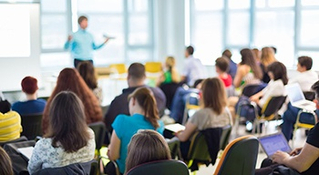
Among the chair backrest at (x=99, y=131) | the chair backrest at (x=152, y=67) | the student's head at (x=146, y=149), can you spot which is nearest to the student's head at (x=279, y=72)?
the chair backrest at (x=99, y=131)

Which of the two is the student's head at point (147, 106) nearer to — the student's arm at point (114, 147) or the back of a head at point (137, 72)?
the student's arm at point (114, 147)

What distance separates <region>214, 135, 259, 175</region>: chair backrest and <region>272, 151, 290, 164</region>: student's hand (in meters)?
0.35

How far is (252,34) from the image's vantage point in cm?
1130

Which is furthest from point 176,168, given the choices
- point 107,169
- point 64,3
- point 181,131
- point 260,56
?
point 64,3

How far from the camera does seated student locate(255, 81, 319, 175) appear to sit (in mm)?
3330

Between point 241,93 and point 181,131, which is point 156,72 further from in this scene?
point 181,131

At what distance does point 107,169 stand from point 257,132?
3727 mm

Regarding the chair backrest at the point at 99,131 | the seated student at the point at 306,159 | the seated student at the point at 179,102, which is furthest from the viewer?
the seated student at the point at 179,102

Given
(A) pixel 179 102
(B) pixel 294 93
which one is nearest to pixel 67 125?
(B) pixel 294 93

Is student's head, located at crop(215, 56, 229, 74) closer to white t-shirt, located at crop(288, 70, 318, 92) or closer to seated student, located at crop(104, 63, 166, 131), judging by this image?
white t-shirt, located at crop(288, 70, 318, 92)

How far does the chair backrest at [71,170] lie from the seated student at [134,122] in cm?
75

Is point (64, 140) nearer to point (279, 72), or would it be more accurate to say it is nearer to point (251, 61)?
point (279, 72)

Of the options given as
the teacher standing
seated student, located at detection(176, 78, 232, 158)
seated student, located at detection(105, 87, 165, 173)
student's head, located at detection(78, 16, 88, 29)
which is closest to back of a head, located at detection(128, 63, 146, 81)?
seated student, located at detection(176, 78, 232, 158)

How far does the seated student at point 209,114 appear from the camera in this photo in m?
4.70
